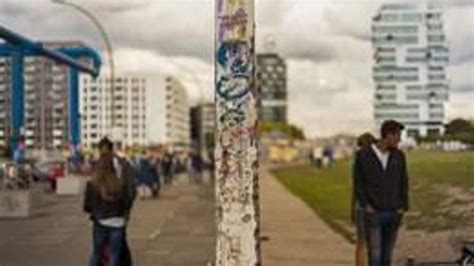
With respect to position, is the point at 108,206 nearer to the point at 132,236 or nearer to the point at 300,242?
the point at 300,242

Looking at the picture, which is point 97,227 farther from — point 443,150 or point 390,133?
point 443,150

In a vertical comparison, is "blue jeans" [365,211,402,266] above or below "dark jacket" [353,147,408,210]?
below

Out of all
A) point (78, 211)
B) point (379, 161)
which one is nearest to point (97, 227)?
point (379, 161)

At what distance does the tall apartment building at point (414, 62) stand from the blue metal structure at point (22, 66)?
2247cm

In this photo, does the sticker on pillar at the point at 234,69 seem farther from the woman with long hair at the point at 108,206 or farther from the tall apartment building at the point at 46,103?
the tall apartment building at the point at 46,103

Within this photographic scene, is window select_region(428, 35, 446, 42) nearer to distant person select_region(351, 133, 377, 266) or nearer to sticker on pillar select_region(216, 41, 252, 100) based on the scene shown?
distant person select_region(351, 133, 377, 266)

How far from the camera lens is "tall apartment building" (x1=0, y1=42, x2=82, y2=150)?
221 ft

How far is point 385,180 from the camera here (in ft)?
35.1

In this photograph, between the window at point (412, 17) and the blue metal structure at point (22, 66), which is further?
the blue metal structure at point (22, 66)

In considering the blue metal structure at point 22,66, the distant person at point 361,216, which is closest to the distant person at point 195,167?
the blue metal structure at point 22,66

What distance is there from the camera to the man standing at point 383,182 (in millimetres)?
10688

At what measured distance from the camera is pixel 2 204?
2834 cm

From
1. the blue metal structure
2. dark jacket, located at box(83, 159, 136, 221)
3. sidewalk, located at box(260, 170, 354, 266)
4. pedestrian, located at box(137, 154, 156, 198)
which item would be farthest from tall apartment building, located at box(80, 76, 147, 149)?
dark jacket, located at box(83, 159, 136, 221)

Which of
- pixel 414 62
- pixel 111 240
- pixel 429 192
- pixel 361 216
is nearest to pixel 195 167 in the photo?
pixel 429 192
